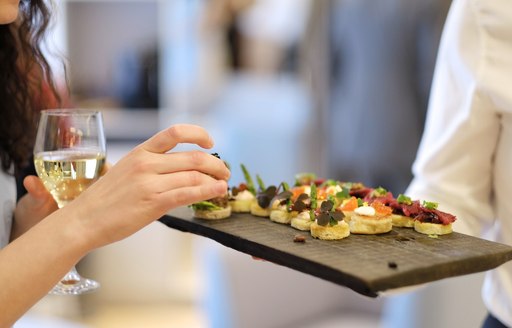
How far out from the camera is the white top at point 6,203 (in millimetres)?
1362

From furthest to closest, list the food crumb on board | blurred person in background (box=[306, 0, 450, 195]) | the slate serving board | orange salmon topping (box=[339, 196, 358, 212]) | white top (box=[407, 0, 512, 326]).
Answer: blurred person in background (box=[306, 0, 450, 195]), white top (box=[407, 0, 512, 326]), orange salmon topping (box=[339, 196, 358, 212]), the food crumb on board, the slate serving board

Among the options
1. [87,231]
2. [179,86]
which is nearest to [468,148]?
[87,231]

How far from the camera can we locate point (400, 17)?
353 centimetres

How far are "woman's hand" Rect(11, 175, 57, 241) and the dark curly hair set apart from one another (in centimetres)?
10

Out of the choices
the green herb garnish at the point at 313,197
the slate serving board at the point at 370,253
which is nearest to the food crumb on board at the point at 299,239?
the slate serving board at the point at 370,253

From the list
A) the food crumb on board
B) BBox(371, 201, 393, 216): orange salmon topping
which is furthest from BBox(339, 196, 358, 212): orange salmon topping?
the food crumb on board

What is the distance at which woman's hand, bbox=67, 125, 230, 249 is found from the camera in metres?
1.02

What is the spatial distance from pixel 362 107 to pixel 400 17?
0.50 m

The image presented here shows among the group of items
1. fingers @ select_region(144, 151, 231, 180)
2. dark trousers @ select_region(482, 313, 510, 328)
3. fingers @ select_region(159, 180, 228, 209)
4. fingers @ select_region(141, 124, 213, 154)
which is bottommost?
dark trousers @ select_region(482, 313, 510, 328)

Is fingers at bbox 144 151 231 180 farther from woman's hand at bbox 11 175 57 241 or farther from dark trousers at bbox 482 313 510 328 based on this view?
dark trousers at bbox 482 313 510 328

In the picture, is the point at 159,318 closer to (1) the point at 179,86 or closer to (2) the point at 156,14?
(1) the point at 179,86

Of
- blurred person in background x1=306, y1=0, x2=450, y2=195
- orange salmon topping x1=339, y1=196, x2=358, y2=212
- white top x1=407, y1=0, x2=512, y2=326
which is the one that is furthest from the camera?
blurred person in background x1=306, y1=0, x2=450, y2=195

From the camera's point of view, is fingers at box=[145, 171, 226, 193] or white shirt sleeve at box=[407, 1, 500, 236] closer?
fingers at box=[145, 171, 226, 193]

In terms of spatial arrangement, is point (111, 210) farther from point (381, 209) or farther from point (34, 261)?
point (381, 209)
